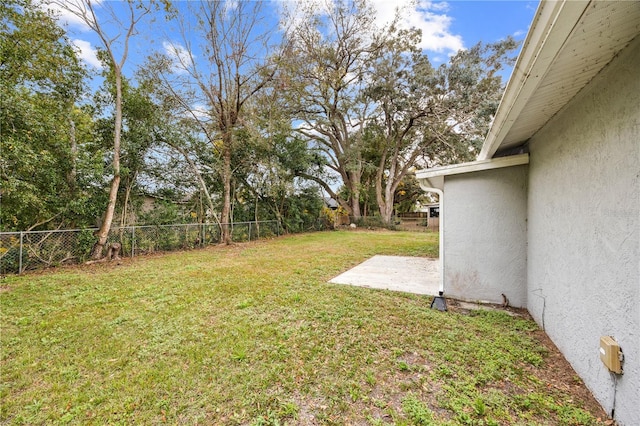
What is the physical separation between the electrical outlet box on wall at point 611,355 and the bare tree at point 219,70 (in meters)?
10.5

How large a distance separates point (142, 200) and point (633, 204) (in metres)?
10.5

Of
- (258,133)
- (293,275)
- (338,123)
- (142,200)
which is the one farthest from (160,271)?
(338,123)

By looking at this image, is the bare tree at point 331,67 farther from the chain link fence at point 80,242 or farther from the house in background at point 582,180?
the house in background at point 582,180

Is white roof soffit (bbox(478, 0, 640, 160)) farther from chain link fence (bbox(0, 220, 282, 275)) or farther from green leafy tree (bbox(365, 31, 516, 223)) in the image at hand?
green leafy tree (bbox(365, 31, 516, 223))

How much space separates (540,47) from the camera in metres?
1.47

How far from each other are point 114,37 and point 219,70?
3214mm

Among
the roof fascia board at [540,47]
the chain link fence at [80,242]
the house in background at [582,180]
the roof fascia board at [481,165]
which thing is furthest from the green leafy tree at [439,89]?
the chain link fence at [80,242]

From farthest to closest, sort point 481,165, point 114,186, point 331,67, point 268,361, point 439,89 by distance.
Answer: point 331,67 → point 439,89 → point 114,186 → point 481,165 → point 268,361

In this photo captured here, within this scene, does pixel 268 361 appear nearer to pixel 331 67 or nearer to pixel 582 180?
pixel 582 180

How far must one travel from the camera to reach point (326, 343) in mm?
2750

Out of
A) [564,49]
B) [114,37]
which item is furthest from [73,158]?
[564,49]

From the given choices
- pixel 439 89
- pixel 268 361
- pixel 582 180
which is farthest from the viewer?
pixel 439 89

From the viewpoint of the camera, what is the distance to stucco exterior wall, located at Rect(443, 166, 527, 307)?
146 inches

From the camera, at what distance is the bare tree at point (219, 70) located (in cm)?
921
